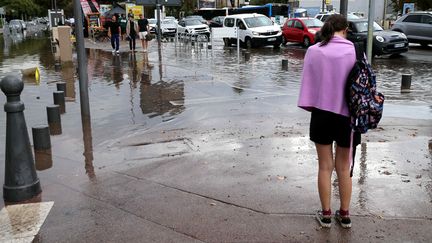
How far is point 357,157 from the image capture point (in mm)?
6031

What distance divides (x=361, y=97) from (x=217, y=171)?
7.54 feet

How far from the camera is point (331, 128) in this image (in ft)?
12.8

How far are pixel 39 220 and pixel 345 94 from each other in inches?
114

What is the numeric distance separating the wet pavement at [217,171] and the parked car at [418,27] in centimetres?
1317

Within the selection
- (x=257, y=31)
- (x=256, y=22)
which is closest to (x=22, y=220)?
(x=257, y=31)

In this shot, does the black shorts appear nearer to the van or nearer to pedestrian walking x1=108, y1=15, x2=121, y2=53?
pedestrian walking x1=108, y1=15, x2=121, y2=53

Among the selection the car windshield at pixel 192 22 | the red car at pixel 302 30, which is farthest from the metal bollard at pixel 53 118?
the car windshield at pixel 192 22

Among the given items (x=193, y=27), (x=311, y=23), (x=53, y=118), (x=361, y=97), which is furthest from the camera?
(x=193, y=27)

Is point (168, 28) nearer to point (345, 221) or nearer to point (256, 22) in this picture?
point (256, 22)

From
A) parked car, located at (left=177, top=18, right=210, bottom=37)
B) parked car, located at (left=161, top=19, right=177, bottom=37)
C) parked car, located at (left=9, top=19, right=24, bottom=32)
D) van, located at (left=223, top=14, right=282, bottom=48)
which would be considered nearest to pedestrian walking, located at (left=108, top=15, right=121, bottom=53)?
van, located at (left=223, top=14, right=282, bottom=48)

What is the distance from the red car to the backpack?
2187cm

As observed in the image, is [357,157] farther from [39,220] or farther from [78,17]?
[78,17]

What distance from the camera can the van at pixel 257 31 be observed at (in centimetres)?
2628

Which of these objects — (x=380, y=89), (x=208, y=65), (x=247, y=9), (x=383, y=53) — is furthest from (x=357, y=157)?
(x=247, y=9)
